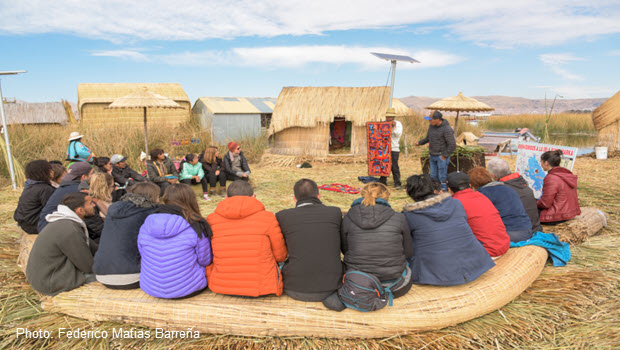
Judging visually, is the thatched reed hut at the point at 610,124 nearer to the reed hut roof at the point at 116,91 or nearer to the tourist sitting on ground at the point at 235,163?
the tourist sitting on ground at the point at 235,163

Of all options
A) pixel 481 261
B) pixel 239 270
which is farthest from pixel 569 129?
pixel 239 270

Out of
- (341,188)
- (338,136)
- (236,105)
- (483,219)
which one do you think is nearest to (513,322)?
(483,219)

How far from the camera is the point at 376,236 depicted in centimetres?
279

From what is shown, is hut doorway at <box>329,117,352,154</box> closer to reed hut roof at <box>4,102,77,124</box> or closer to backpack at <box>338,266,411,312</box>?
reed hut roof at <box>4,102,77,124</box>

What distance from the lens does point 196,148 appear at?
525 inches

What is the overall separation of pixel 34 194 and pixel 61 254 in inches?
60.0

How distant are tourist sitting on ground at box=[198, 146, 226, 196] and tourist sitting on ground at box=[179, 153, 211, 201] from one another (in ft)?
0.52

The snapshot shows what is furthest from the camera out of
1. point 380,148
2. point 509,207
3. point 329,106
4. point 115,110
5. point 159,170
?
point 115,110

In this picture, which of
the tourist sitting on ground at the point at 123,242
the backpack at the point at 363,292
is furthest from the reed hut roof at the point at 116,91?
the backpack at the point at 363,292

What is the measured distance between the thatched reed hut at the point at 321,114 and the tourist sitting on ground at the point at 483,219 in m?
9.21

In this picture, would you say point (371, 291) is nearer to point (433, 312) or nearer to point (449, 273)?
point (433, 312)

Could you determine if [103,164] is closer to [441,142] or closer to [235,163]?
[235,163]

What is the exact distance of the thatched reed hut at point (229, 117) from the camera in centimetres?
1493

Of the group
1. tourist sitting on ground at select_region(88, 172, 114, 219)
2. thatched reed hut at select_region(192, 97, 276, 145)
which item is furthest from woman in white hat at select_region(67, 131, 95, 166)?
thatched reed hut at select_region(192, 97, 276, 145)
